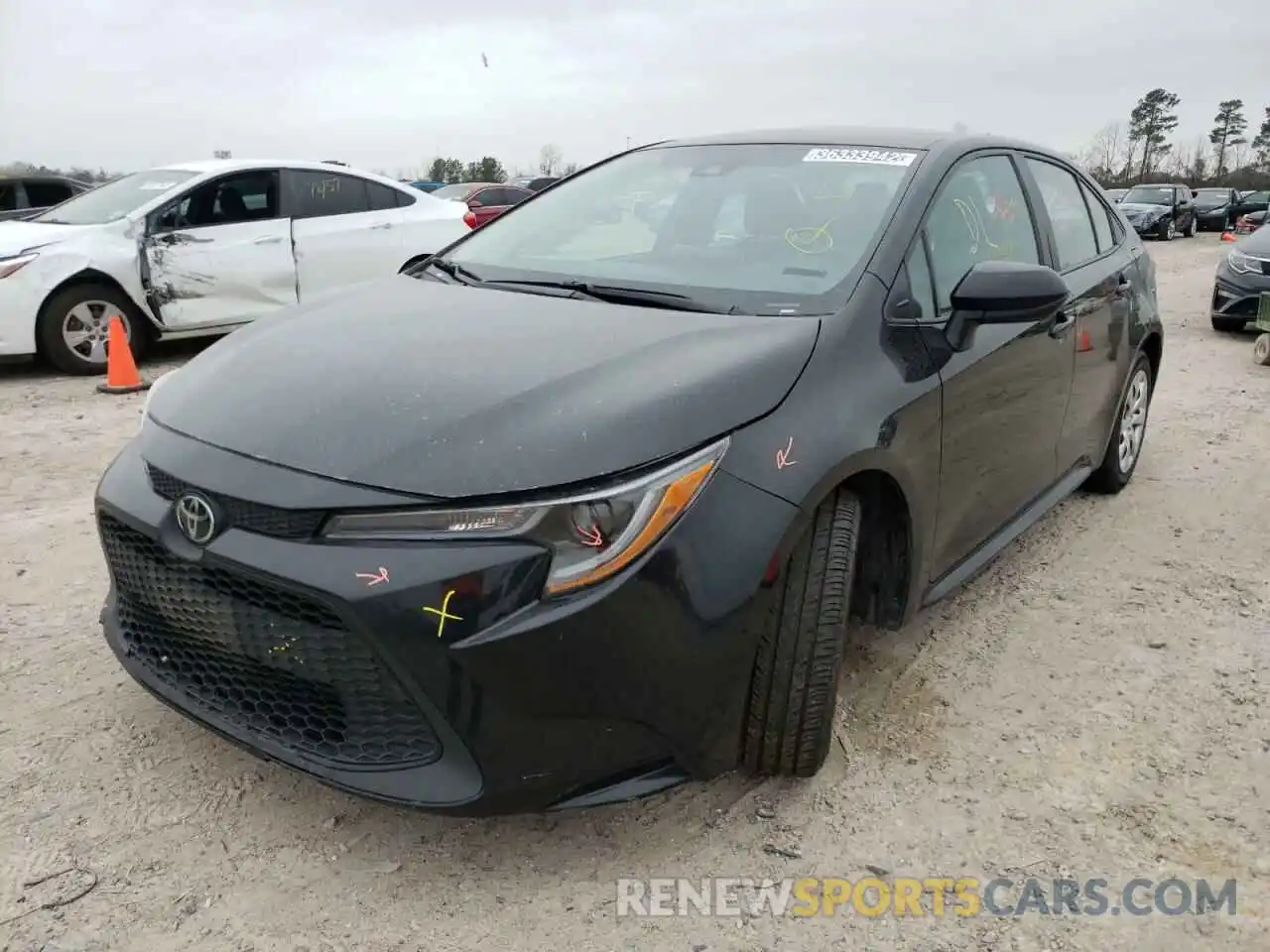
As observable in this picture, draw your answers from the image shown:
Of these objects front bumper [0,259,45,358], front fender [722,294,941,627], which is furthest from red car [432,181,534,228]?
front fender [722,294,941,627]

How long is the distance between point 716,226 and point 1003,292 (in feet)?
2.78

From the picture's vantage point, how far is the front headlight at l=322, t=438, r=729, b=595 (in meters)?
1.81

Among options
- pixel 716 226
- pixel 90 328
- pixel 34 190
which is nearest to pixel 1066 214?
pixel 716 226

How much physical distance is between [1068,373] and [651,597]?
2.26 metres

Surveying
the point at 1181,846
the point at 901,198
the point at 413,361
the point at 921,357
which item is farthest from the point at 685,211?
the point at 1181,846

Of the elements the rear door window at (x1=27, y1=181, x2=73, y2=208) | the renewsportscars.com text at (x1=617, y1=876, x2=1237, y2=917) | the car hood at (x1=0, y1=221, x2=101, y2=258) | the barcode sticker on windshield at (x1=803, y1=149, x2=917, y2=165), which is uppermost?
the rear door window at (x1=27, y1=181, x2=73, y2=208)

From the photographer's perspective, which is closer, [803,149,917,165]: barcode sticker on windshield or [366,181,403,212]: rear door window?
[803,149,917,165]: barcode sticker on windshield

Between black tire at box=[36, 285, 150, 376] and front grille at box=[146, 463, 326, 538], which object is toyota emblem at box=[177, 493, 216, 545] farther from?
black tire at box=[36, 285, 150, 376]

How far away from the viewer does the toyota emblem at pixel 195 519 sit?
1.95 metres

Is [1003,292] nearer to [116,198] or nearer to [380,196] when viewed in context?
[380,196]

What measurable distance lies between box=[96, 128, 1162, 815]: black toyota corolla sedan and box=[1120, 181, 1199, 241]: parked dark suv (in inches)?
1002

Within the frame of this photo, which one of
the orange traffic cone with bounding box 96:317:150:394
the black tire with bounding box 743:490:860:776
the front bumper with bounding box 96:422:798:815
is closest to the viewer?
the front bumper with bounding box 96:422:798:815

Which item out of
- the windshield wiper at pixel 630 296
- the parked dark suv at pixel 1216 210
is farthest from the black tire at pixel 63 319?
the parked dark suv at pixel 1216 210

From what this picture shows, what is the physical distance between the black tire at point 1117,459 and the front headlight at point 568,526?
3.07 m
